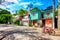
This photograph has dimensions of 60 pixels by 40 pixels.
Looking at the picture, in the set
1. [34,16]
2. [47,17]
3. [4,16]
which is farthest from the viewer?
A: [34,16]

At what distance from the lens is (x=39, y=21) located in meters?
6.47

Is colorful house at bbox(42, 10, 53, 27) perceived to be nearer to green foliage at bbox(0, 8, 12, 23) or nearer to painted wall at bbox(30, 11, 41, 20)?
painted wall at bbox(30, 11, 41, 20)

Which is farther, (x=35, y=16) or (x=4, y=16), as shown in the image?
(x=35, y=16)

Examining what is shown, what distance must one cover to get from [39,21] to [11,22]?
1105 mm

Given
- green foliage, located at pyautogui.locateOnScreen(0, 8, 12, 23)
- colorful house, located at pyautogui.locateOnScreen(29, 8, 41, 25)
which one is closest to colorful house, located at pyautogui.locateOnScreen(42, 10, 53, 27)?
colorful house, located at pyautogui.locateOnScreen(29, 8, 41, 25)

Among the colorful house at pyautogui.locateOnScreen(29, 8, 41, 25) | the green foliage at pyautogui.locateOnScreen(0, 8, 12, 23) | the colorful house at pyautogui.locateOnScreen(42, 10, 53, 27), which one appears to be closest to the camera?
the green foliage at pyautogui.locateOnScreen(0, 8, 12, 23)

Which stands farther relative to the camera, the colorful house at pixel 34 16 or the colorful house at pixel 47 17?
the colorful house at pixel 34 16

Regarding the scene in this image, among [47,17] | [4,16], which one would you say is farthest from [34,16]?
[4,16]

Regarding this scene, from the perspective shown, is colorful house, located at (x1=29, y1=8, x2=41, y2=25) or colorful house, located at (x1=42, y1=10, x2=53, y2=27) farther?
colorful house, located at (x1=29, y1=8, x2=41, y2=25)

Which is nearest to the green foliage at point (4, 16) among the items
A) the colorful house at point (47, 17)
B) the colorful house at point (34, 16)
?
the colorful house at point (34, 16)

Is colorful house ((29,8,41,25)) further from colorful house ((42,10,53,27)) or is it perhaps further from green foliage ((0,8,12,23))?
green foliage ((0,8,12,23))

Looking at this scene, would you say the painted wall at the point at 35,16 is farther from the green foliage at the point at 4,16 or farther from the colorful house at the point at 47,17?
the green foliage at the point at 4,16

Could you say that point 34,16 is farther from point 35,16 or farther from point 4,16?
point 4,16

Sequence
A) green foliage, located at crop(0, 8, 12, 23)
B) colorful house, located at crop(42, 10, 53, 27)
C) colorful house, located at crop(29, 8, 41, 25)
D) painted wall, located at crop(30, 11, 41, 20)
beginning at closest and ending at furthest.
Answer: green foliage, located at crop(0, 8, 12, 23) → colorful house, located at crop(42, 10, 53, 27) → colorful house, located at crop(29, 8, 41, 25) → painted wall, located at crop(30, 11, 41, 20)
